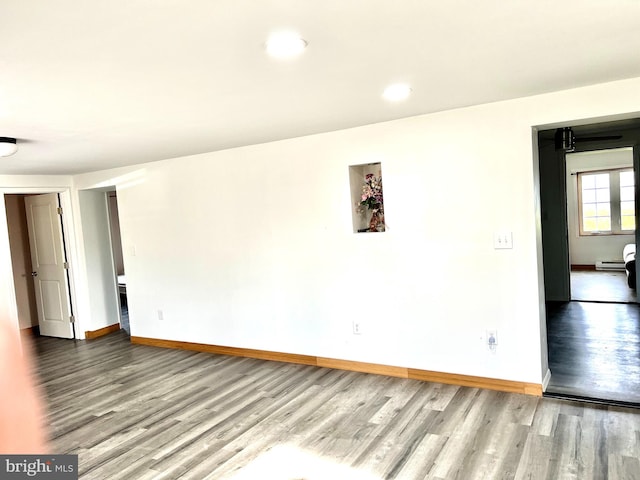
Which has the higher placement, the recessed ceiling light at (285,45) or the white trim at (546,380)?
the recessed ceiling light at (285,45)

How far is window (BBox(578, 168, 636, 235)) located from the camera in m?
8.70

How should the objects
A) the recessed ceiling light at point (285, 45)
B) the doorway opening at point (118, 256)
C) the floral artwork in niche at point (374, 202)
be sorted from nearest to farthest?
the recessed ceiling light at point (285, 45), the floral artwork in niche at point (374, 202), the doorway opening at point (118, 256)

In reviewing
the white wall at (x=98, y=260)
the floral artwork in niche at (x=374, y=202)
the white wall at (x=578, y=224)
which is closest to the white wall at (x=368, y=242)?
the floral artwork in niche at (x=374, y=202)

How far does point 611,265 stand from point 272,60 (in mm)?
8914

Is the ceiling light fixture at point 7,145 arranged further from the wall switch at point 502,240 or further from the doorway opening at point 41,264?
the wall switch at point 502,240

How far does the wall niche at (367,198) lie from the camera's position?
4.04 metres

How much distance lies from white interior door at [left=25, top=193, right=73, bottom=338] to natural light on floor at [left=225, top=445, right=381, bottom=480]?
4618 millimetres

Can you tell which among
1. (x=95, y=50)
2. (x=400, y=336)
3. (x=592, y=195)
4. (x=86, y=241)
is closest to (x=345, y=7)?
(x=95, y=50)

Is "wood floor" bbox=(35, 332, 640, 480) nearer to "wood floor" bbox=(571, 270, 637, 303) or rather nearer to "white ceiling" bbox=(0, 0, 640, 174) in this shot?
"white ceiling" bbox=(0, 0, 640, 174)

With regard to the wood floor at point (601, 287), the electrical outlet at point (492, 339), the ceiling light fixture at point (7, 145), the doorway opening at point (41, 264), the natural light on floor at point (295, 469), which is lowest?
the natural light on floor at point (295, 469)

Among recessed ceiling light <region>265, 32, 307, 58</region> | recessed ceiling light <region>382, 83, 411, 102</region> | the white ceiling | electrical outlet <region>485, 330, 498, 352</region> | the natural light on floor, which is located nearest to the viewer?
the white ceiling

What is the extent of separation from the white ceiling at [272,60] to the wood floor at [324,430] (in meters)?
2.16

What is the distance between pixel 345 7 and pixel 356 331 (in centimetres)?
299

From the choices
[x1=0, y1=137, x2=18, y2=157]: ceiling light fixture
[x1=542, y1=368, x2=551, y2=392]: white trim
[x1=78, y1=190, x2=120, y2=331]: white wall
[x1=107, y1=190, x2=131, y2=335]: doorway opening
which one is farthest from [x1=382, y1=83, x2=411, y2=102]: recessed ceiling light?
[x1=107, y1=190, x2=131, y2=335]: doorway opening
